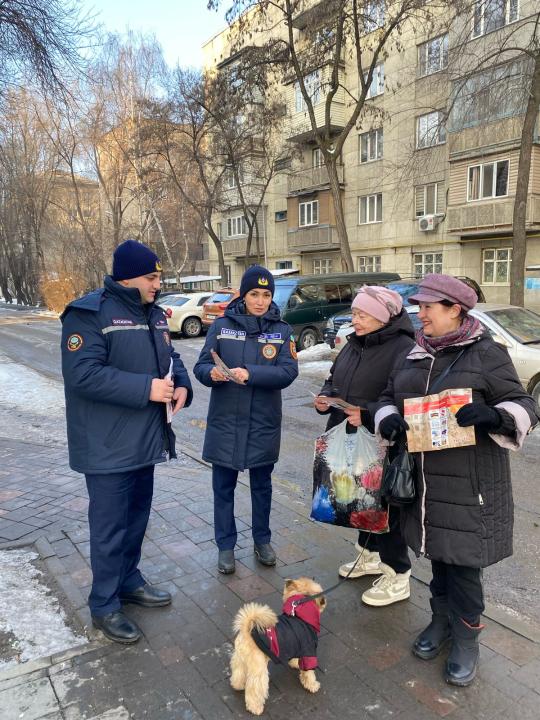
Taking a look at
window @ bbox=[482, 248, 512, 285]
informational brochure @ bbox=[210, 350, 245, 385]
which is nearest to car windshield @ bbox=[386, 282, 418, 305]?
informational brochure @ bbox=[210, 350, 245, 385]

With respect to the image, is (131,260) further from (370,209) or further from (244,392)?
(370,209)

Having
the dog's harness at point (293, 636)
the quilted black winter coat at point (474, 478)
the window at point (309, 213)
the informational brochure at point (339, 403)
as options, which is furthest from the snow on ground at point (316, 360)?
the window at point (309, 213)

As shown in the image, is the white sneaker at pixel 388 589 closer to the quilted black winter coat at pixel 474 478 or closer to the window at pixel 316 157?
the quilted black winter coat at pixel 474 478

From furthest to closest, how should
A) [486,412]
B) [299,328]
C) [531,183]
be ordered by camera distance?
[531,183], [299,328], [486,412]

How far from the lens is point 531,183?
19594 millimetres

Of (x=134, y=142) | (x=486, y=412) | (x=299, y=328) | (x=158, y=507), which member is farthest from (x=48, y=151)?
(x=486, y=412)

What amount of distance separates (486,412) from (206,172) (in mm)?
30377

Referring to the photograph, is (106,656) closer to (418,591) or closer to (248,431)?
(248,431)

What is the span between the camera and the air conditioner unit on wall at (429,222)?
76.5ft

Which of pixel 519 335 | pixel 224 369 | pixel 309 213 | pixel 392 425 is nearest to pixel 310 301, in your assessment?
pixel 519 335

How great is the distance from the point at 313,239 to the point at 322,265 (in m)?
1.87

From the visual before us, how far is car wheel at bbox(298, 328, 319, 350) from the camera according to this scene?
1528 cm

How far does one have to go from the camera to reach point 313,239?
98.9 ft

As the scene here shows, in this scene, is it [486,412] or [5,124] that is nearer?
[486,412]
